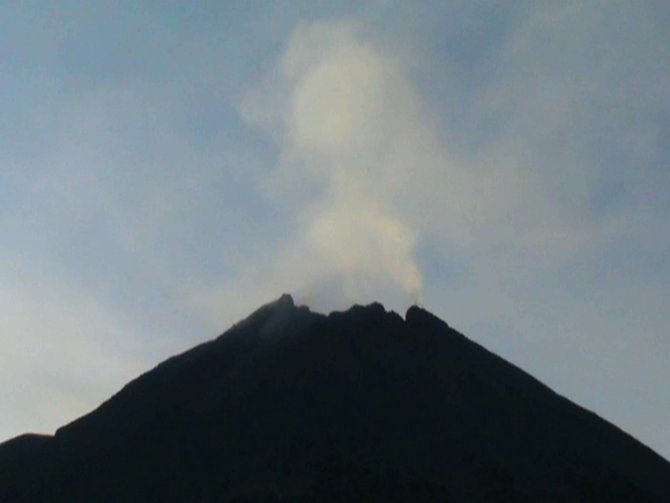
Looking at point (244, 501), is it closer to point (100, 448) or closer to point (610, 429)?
point (100, 448)

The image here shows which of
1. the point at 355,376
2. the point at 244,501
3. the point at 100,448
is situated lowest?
the point at 244,501

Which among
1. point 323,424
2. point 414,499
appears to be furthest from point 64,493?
point 414,499

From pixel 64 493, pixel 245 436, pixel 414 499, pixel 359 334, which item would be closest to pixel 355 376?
pixel 359 334

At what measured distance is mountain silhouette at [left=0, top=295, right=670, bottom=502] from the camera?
9800 centimetres

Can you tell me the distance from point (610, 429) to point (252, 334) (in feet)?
128

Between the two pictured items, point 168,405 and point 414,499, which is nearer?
point 414,499

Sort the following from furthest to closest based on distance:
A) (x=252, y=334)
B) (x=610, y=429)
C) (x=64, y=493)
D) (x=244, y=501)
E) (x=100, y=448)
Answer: (x=252, y=334)
(x=610, y=429)
(x=100, y=448)
(x=64, y=493)
(x=244, y=501)

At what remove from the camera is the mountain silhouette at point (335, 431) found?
3858 inches

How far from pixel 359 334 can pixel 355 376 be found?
7362 millimetres

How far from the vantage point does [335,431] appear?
104562 millimetres

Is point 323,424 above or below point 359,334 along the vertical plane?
below

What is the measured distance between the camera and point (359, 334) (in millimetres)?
121188

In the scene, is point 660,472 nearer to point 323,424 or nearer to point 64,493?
point 323,424

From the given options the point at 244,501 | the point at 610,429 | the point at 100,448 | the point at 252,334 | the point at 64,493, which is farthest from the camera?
the point at 252,334
